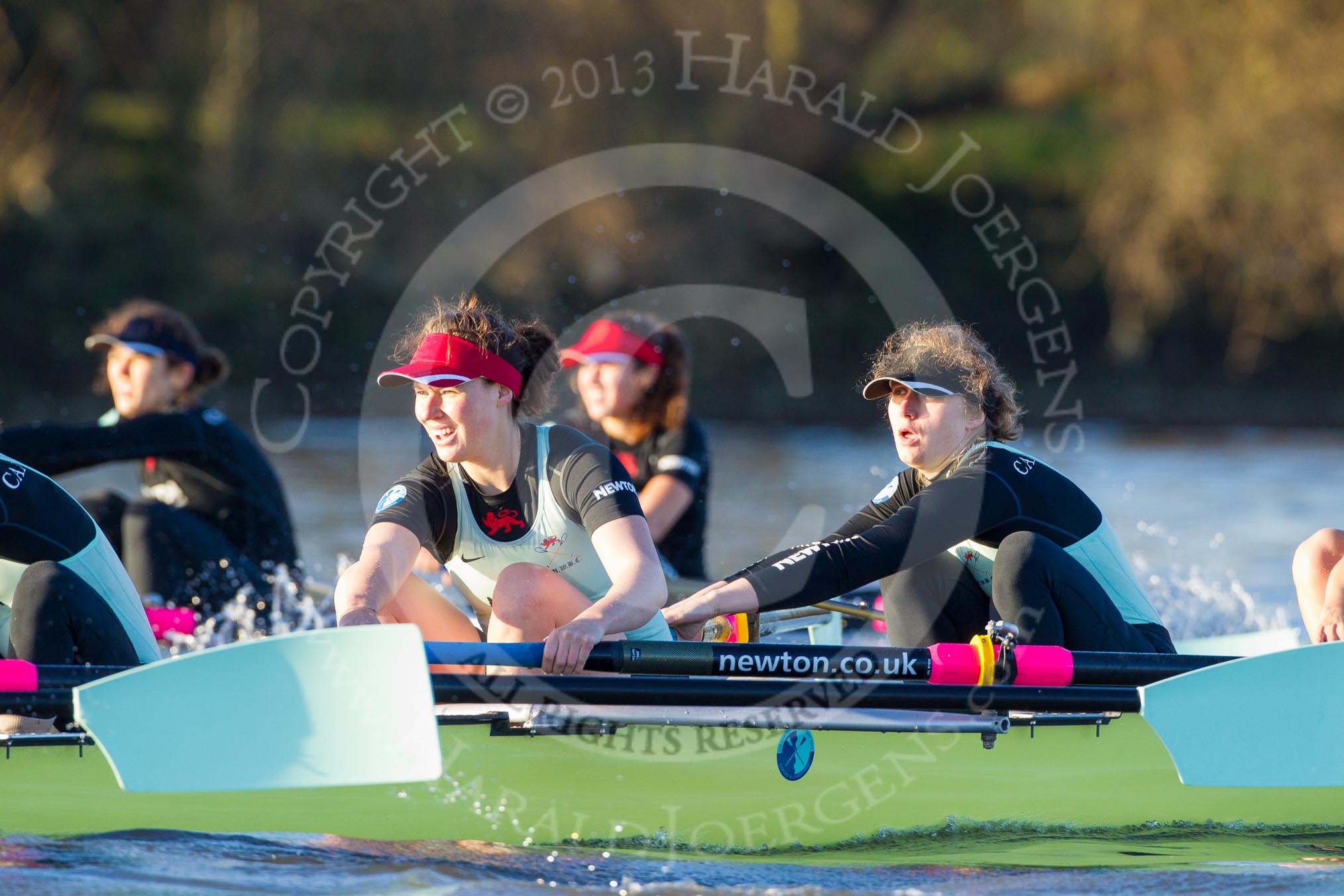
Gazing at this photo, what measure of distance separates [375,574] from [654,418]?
7.59ft

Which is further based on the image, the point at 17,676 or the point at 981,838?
the point at 981,838

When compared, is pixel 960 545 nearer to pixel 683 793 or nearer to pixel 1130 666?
pixel 1130 666

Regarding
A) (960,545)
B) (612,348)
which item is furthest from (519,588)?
(612,348)

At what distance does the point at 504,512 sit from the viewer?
342 centimetres

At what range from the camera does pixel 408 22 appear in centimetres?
1573

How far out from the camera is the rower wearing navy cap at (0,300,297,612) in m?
5.03

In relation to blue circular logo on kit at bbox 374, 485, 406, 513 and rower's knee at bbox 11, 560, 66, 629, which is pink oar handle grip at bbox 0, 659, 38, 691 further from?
blue circular logo on kit at bbox 374, 485, 406, 513

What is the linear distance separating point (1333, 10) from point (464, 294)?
11859 millimetres

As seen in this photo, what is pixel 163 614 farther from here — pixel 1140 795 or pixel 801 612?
pixel 1140 795

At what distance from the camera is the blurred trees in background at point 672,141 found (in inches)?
536

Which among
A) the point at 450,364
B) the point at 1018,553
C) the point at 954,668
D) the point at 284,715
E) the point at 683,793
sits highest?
the point at 450,364

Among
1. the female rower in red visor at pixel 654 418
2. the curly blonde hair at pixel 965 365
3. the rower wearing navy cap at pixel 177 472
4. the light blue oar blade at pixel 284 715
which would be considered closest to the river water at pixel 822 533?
the light blue oar blade at pixel 284 715

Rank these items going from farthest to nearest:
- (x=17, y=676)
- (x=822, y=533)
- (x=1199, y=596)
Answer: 1. (x=822, y=533)
2. (x=1199, y=596)
3. (x=17, y=676)

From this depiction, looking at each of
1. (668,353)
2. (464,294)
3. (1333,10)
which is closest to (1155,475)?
(1333,10)
